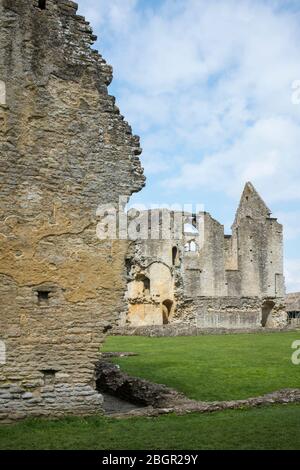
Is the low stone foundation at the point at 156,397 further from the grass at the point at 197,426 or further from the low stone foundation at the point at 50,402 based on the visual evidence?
the low stone foundation at the point at 50,402

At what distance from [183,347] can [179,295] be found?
1522cm

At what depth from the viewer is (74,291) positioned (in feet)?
31.3

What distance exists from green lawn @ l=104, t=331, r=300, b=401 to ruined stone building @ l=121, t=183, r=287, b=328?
37.6 feet

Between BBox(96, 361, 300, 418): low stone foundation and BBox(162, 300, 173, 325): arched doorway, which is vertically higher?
BBox(162, 300, 173, 325): arched doorway

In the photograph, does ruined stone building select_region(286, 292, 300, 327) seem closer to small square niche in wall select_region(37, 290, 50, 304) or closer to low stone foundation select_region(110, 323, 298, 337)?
low stone foundation select_region(110, 323, 298, 337)

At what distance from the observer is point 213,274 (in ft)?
143

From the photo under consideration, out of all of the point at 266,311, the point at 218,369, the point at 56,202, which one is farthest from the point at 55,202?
the point at 266,311

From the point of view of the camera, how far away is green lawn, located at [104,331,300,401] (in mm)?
11305

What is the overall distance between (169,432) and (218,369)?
5908 millimetres

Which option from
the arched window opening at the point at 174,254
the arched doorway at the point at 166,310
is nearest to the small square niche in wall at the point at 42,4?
the arched doorway at the point at 166,310

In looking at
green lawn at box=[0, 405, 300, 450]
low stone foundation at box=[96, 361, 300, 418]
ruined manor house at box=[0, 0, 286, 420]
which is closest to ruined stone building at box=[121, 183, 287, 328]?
low stone foundation at box=[96, 361, 300, 418]

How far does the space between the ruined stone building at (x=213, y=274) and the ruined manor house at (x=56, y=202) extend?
18.8m

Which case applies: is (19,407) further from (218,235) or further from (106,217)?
(218,235)

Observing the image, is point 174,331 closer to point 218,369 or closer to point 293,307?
point 218,369
